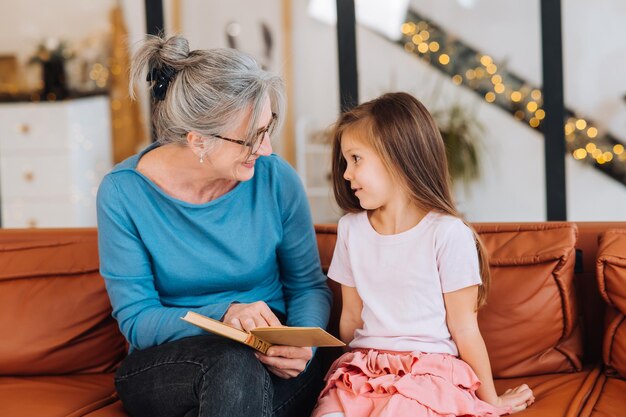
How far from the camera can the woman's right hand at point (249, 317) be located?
1600mm

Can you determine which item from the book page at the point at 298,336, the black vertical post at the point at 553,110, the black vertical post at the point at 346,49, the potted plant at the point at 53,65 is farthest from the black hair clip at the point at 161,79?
the potted plant at the point at 53,65

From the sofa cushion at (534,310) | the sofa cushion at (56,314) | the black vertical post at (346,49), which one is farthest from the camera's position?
the black vertical post at (346,49)

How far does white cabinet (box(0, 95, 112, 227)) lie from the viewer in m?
4.67

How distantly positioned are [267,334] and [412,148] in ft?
1.71

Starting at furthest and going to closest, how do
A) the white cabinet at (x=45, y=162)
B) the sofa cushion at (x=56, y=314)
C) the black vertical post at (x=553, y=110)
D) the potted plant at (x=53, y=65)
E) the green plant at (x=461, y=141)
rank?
the potted plant at (x=53, y=65)
the white cabinet at (x=45, y=162)
the green plant at (x=461, y=141)
the black vertical post at (x=553, y=110)
the sofa cushion at (x=56, y=314)

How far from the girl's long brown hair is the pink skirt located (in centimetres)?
20

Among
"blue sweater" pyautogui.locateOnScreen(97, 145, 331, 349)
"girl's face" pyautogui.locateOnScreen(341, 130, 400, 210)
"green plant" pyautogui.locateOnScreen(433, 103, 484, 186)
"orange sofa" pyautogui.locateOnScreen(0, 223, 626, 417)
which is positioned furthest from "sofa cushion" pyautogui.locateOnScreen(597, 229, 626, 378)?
"green plant" pyautogui.locateOnScreen(433, 103, 484, 186)

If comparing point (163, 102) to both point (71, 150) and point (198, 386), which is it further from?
point (71, 150)

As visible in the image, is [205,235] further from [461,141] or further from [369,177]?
[461,141]

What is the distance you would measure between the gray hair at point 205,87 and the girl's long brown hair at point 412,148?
238 mm

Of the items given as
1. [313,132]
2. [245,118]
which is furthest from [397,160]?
[313,132]

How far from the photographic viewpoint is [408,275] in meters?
1.71

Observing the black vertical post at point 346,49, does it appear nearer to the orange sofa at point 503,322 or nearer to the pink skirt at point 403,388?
the orange sofa at point 503,322

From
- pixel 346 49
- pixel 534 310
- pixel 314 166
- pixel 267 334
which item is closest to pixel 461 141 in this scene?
pixel 314 166
